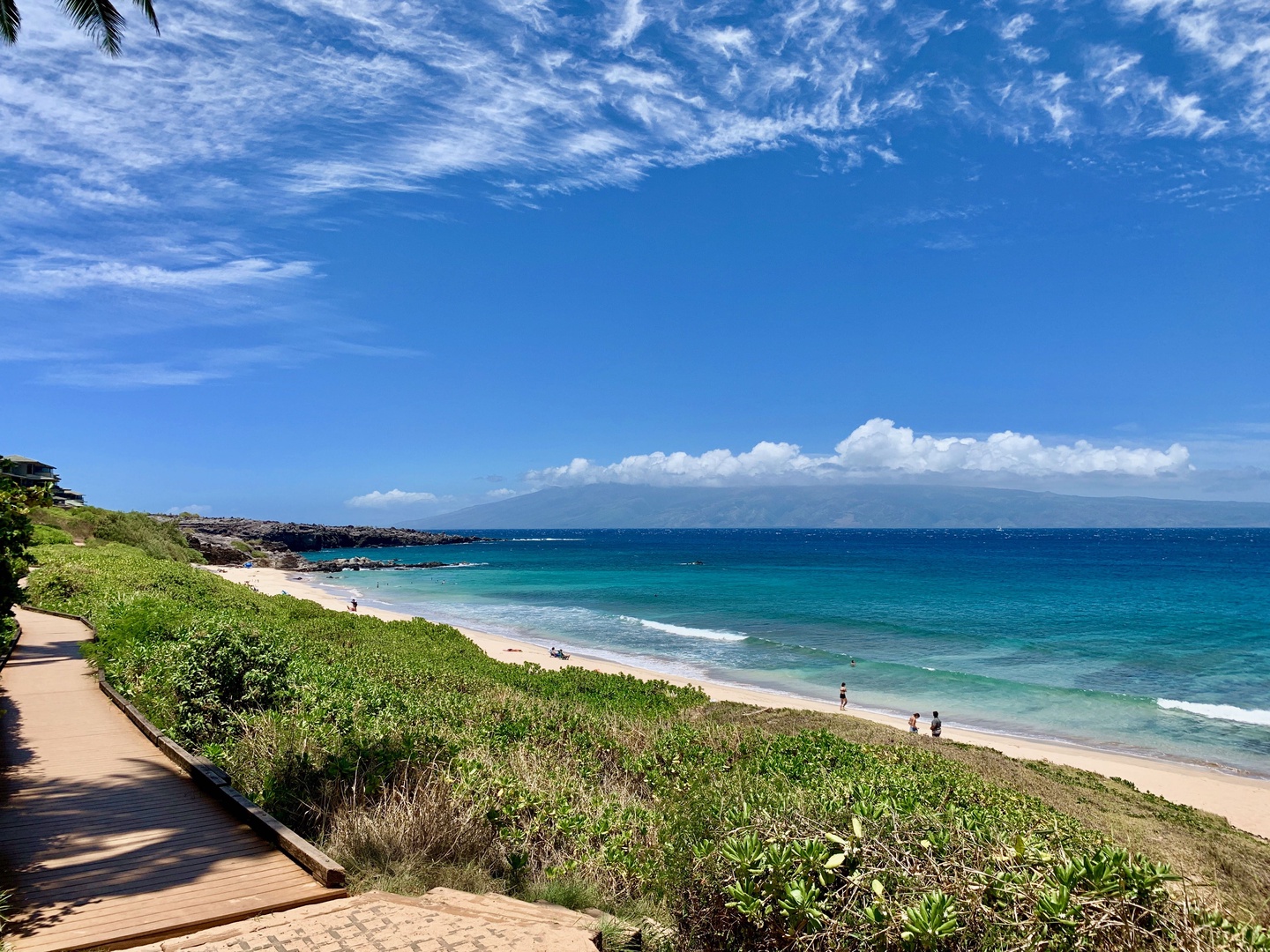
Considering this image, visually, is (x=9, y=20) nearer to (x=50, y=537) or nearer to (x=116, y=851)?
(x=116, y=851)


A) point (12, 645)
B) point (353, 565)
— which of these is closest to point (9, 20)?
point (12, 645)

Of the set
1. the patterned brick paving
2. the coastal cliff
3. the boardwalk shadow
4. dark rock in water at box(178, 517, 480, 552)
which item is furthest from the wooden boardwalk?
dark rock in water at box(178, 517, 480, 552)

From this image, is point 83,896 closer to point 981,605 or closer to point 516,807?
point 516,807

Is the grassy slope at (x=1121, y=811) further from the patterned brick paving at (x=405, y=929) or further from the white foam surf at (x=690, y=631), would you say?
the white foam surf at (x=690, y=631)

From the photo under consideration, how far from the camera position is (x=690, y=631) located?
43.6 meters

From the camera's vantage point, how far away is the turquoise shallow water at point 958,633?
83.8 ft

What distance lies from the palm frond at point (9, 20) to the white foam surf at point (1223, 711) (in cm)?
3545

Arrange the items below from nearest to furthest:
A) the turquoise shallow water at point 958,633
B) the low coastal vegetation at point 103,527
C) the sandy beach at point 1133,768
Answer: the sandy beach at point 1133,768 → the turquoise shallow water at point 958,633 → the low coastal vegetation at point 103,527

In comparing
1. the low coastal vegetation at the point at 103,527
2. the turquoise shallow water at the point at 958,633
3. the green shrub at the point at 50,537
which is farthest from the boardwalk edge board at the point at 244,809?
the low coastal vegetation at the point at 103,527

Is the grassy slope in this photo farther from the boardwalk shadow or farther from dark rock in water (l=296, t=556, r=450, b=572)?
dark rock in water (l=296, t=556, r=450, b=572)

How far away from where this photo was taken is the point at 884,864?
4.88 meters

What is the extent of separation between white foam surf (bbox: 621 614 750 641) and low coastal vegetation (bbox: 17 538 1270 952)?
79.3 ft

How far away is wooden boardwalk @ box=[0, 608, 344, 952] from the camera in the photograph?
18.1ft

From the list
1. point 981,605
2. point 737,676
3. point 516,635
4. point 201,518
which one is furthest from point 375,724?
point 201,518
